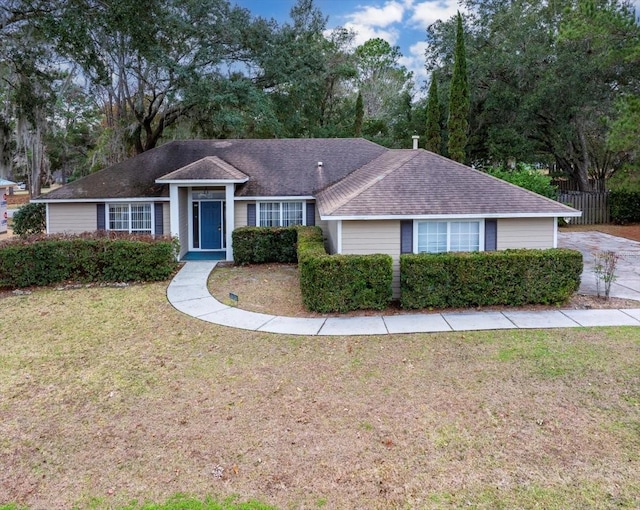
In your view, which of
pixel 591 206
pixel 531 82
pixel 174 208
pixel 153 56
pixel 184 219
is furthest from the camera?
pixel 591 206

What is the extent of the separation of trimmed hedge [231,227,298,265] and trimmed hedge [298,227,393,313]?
533cm

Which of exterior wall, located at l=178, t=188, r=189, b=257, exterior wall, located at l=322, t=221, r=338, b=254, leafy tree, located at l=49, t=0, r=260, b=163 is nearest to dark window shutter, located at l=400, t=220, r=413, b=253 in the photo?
exterior wall, located at l=322, t=221, r=338, b=254

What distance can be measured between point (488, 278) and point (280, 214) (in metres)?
8.61

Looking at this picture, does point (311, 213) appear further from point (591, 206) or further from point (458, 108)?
point (591, 206)

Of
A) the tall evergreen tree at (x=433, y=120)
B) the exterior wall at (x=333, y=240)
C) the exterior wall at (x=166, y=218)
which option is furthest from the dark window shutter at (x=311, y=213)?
the tall evergreen tree at (x=433, y=120)

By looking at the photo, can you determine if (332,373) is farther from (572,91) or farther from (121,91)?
(572,91)

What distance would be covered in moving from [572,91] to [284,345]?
69.1ft

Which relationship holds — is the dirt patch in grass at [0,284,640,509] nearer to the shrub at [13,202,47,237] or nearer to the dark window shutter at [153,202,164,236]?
the dark window shutter at [153,202,164,236]

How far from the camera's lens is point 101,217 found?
16219 millimetres

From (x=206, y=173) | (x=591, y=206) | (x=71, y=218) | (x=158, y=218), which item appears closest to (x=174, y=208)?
(x=158, y=218)

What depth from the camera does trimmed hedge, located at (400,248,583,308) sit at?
9875mm

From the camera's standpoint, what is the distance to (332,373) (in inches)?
270

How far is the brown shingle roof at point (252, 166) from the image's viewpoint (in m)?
16.3

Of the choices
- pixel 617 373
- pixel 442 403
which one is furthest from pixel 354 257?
pixel 617 373
